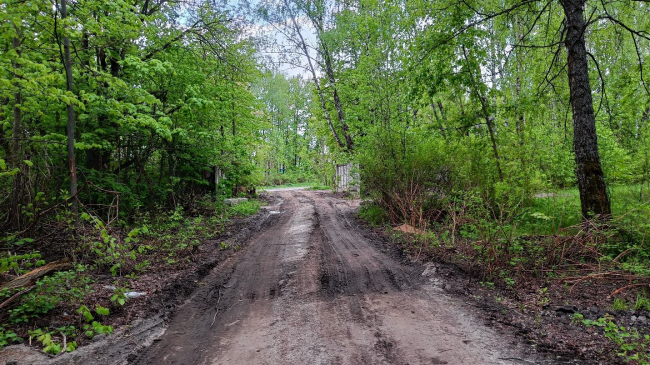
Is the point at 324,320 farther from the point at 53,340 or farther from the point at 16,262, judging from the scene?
the point at 16,262

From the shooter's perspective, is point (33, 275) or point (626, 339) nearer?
point (626, 339)

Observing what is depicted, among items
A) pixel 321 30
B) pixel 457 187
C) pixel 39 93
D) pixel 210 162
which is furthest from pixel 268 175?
pixel 39 93

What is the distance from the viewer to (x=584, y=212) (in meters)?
5.99

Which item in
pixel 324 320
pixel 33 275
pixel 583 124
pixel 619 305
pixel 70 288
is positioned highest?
pixel 583 124

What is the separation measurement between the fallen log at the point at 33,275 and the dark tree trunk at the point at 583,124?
27.8ft

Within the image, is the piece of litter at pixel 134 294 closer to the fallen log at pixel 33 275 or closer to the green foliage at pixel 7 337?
the fallen log at pixel 33 275

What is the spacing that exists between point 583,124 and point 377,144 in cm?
567

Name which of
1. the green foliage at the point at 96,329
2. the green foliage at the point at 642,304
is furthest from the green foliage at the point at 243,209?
the green foliage at the point at 642,304

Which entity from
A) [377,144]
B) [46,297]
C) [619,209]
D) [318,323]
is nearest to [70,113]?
[46,297]

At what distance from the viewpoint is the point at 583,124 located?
5879 mm

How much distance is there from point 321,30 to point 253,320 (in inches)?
662

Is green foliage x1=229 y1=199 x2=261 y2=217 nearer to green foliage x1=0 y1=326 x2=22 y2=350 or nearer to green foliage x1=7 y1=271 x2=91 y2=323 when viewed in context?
green foliage x1=7 y1=271 x2=91 y2=323

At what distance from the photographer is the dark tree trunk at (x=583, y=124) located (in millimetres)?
5840

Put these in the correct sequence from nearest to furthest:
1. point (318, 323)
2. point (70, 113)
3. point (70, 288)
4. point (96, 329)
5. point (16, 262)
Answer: point (96, 329), point (16, 262), point (318, 323), point (70, 288), point (70, 113)
